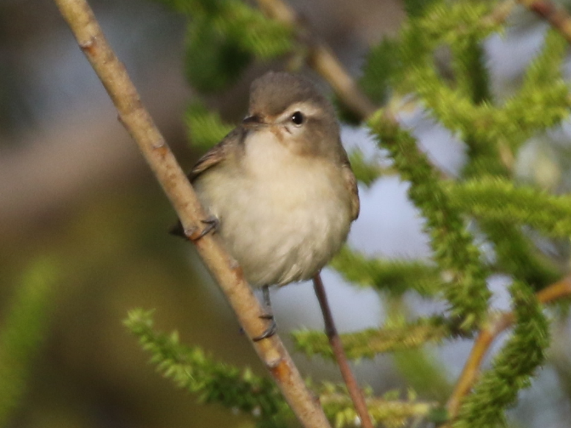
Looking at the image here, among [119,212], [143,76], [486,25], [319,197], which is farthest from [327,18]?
[486,25]

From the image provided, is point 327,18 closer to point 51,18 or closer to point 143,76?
point 143,76

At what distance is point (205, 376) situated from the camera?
6.14 ft

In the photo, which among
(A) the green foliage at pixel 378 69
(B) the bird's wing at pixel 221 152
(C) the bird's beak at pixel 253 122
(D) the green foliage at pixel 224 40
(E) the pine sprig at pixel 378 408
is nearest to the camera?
(E) the pine sprig at pixel 378 408

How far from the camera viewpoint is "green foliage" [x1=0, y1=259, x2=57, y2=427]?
194 cm

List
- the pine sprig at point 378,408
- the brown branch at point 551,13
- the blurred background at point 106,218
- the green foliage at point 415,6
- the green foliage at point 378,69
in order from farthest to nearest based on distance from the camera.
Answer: the blurred background at point 106,218
the green foliage at point 378,69
the green foliage at point 415,6
the brown branch at point 551,13
the pine sprig at point 378,408

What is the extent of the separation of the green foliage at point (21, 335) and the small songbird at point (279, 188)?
0.88 m

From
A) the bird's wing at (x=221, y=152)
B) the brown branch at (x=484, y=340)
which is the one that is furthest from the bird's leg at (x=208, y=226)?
the bird's wing at (x=221, y=152)

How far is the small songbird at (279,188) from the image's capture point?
2803mm

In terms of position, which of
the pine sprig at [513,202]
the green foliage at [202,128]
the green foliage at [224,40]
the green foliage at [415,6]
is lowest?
the pine sprig at [513,202]

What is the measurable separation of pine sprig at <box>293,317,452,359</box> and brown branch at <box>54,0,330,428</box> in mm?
71

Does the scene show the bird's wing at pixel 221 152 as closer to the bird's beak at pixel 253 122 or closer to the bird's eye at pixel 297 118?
the bird's beak at pixel 253 122

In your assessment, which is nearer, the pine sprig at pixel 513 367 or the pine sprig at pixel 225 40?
the pine sprig at pixel 513 367

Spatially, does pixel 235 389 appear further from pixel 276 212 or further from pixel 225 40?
pixel 225 40

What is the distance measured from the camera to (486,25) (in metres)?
1.82
